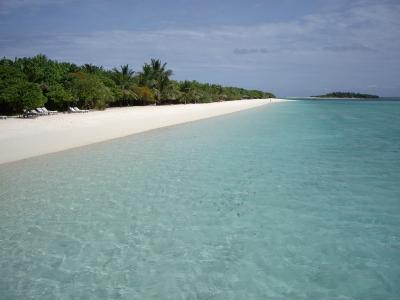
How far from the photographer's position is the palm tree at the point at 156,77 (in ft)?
131

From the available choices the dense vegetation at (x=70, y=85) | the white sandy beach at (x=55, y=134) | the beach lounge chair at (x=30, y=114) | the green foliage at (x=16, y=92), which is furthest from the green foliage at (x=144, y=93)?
the beach lounge chair at (x=30, y=114)

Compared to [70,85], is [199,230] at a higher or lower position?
lower

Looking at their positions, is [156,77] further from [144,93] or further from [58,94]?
[58,94]

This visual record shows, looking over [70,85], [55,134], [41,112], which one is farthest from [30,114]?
[55,134]

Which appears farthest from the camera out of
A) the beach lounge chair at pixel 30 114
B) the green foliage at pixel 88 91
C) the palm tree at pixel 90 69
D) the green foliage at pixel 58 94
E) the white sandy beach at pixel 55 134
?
the palm tree at pixel 90 69

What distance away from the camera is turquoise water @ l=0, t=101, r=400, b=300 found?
3496 mm

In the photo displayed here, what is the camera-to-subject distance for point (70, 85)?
80.9 ft

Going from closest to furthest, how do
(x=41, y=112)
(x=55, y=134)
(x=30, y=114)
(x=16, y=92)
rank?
(x=55, y=134) < (x=16, y=92) < (x=30, y=114) < (x=41, y=112)

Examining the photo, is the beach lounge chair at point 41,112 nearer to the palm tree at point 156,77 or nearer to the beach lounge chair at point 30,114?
the beach lounge chair at point 30,114

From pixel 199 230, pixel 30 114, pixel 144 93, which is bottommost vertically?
pixel 199 230

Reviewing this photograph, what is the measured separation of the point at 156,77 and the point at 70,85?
17144 millimetres

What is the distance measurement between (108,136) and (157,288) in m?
12.6

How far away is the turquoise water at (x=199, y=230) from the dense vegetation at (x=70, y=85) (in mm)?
11074

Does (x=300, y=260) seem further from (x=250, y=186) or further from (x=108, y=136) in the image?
(x=108, y=136)
